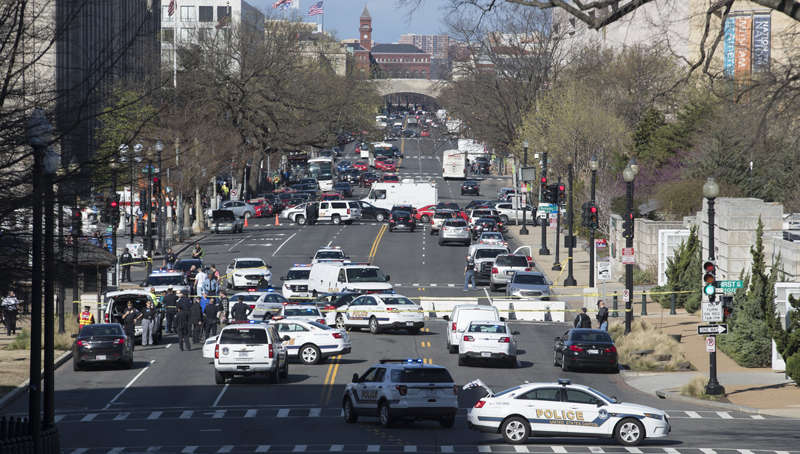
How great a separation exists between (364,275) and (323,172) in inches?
2624

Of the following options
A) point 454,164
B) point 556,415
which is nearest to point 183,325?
point 556,415

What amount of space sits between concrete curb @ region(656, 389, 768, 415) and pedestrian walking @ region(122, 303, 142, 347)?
1653cm

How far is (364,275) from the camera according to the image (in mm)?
39344

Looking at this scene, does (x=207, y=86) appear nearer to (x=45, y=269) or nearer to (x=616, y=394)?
(x=616, y=394)

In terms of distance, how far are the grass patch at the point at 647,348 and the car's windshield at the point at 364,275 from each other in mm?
10318

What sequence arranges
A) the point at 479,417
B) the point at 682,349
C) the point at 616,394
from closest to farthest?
the point at 479,417, the point at 616,394, the point at 682,349

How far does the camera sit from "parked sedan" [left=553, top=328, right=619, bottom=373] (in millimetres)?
27562

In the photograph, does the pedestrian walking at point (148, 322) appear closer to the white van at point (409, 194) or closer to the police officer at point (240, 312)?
the police officer at point (240, 312)

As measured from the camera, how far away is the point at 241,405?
2277 cm

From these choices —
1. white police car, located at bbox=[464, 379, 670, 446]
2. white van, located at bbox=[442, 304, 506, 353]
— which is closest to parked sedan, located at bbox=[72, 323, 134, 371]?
white van, located at bbox=[442, 304, 506, 353]

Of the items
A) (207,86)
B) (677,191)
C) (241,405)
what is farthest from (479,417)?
(207,86)

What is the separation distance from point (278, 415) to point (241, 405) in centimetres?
175

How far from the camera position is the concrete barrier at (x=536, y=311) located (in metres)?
38.6

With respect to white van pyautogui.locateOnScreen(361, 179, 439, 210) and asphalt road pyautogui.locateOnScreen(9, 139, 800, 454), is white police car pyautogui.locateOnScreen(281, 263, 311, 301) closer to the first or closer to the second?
asphalt road pyautogui.locateOnScreen(9, 139, 800, 454)
